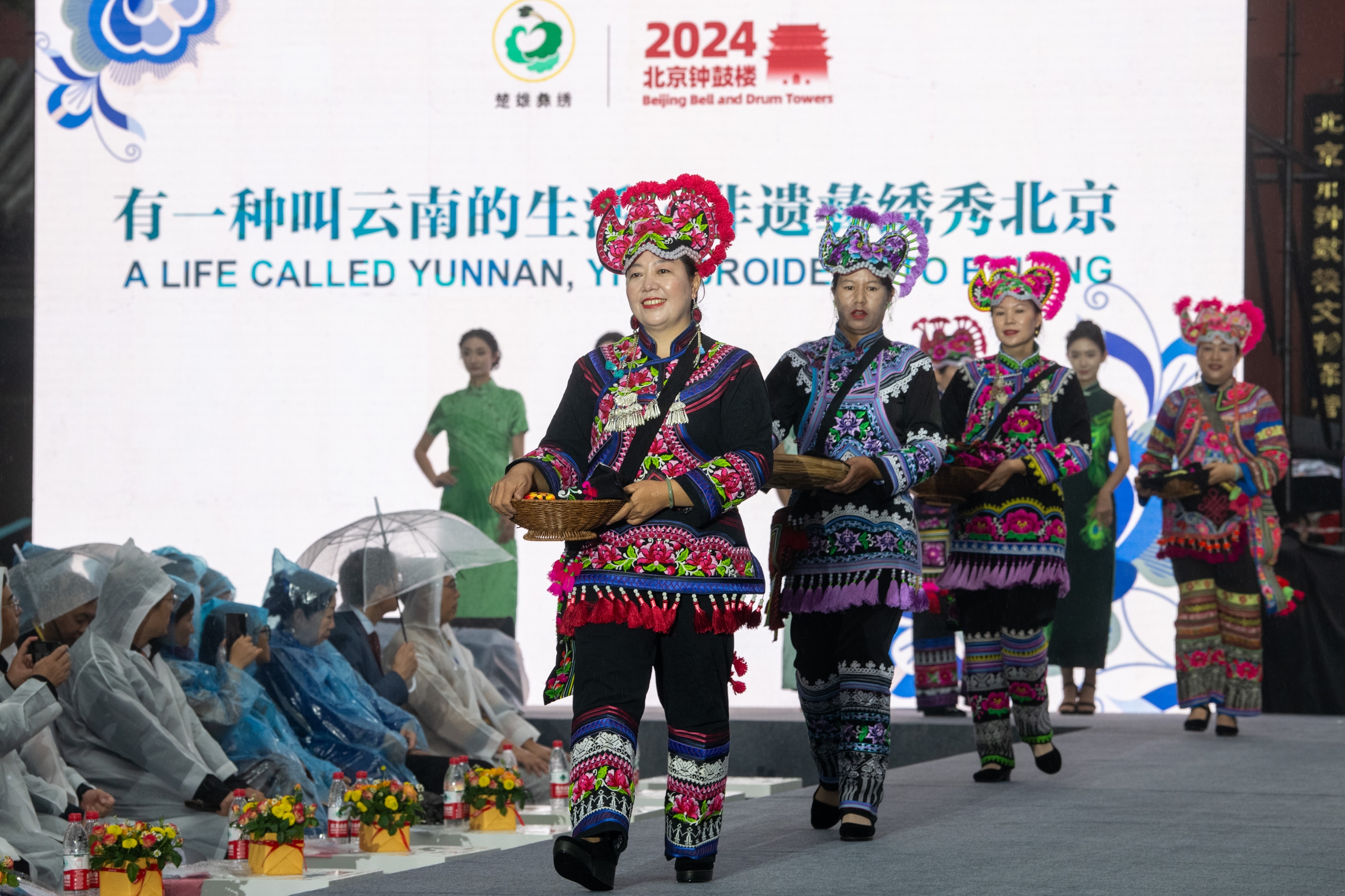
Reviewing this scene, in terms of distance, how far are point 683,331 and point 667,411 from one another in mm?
180

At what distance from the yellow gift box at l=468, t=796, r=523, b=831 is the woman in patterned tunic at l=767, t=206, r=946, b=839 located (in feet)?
7.39

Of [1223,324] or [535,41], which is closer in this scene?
[1223,324]

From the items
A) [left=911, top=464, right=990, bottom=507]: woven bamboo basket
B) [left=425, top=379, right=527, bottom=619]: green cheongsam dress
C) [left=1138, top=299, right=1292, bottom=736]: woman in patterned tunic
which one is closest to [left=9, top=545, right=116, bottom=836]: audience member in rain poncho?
[left=911, top=464, right=990, bottom=507]: woven bamboo basket

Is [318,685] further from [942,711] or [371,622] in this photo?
[942,711]

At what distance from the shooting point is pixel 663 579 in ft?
9.73

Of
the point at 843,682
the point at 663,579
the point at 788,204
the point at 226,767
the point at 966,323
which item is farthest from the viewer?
the point at 788,204

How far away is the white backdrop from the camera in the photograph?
25.4ft

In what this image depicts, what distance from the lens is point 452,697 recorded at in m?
6.79

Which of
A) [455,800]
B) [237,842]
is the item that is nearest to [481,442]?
[455,800]

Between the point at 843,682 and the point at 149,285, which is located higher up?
the point at 149,285

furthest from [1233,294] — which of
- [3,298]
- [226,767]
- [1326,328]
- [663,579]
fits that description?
[3,298]

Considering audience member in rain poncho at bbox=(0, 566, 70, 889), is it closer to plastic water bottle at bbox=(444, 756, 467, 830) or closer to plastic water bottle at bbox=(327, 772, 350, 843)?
plastic water bottle at bbox=(327, 772, 350, 843)

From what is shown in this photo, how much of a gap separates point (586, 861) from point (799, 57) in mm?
5756

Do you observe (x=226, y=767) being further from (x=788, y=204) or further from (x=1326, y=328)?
(x=1326, y=328)
